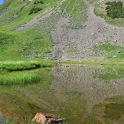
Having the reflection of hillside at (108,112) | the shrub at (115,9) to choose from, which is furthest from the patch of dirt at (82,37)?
the reflection of hillside at (108,112)

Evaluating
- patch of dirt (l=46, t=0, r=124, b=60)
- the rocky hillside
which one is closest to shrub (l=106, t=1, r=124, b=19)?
the rocky hillside

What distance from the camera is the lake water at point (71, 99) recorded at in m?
21.3

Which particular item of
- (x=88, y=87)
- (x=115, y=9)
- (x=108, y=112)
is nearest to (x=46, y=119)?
(x=108, y=112)

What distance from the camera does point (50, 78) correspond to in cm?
3984

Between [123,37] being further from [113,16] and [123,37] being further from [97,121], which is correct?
[97,121]

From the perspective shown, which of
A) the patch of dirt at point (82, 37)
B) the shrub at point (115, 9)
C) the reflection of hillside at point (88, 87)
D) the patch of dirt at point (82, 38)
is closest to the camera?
the reflection of hillside at point (88, 87)

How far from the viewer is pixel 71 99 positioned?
2739 cm

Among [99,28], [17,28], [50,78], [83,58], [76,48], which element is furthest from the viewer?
[17,28]

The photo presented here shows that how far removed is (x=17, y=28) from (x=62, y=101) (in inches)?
2907

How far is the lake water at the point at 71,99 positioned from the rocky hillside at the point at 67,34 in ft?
94.6

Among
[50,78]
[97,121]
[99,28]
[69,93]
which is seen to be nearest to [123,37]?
[99,28]

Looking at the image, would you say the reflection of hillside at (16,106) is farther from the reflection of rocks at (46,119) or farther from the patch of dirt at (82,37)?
the patch of dirt at (82,37)

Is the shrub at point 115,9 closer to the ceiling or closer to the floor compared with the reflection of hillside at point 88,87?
closer to the ceiling

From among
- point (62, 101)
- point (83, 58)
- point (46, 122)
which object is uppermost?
point (46, 122)
